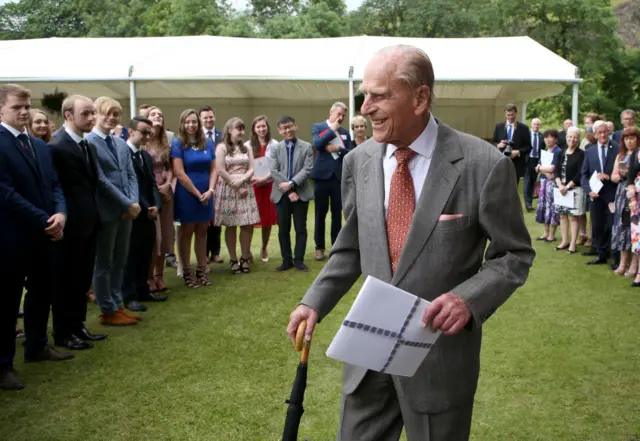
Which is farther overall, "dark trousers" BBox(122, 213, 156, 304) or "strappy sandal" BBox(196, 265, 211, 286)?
"strappy sandal" BBox(196, 265, 211, 286)

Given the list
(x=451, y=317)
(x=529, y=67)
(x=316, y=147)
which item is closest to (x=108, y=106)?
(x=316, y=147)

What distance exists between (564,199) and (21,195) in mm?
7785

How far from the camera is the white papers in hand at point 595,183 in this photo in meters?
9.20

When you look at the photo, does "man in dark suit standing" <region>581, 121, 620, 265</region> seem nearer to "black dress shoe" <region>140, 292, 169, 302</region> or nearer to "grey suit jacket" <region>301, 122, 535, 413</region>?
"black dress shoe" <region>140, 292, 169, 302</region>

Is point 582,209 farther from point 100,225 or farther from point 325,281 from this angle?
point 325,281

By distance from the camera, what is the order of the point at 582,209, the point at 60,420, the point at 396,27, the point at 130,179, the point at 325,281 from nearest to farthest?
the point at 325,281 → the point at 60,420 → the point at 130,179 → the point at 582,209 → the point at 396,27

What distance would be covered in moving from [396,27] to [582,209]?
3361 cm

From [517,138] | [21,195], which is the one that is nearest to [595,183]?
[517,138]

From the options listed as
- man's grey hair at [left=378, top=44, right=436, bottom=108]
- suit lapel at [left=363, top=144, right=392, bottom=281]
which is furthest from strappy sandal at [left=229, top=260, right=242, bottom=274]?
man's grey hair at [left=378, top=44, right=436, bottom=108]

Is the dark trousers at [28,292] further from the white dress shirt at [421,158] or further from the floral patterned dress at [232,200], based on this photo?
the white dress shirt at [421,158]

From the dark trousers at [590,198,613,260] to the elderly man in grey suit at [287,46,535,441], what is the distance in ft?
25.7

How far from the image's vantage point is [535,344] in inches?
229

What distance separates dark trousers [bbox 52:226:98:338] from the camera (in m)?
5.81

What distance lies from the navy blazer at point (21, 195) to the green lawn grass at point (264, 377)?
1.07 meters
